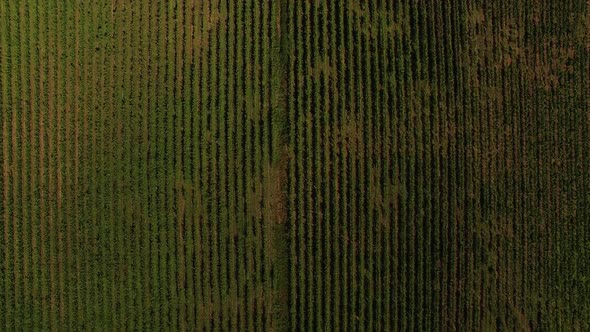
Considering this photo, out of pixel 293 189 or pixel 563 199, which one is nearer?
pixel 293 189

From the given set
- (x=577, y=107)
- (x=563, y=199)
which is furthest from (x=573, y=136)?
(x=563, y=199)

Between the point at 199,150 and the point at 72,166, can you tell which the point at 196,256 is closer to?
the point at 199,150

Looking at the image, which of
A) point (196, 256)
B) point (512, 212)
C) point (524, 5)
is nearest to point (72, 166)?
point (196, 256)

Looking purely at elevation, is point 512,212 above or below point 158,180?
below

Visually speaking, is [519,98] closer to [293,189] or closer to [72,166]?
[293,189]

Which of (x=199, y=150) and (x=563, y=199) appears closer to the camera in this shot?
(x=199, y=150)

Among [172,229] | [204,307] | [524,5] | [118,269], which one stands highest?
[524,5]
